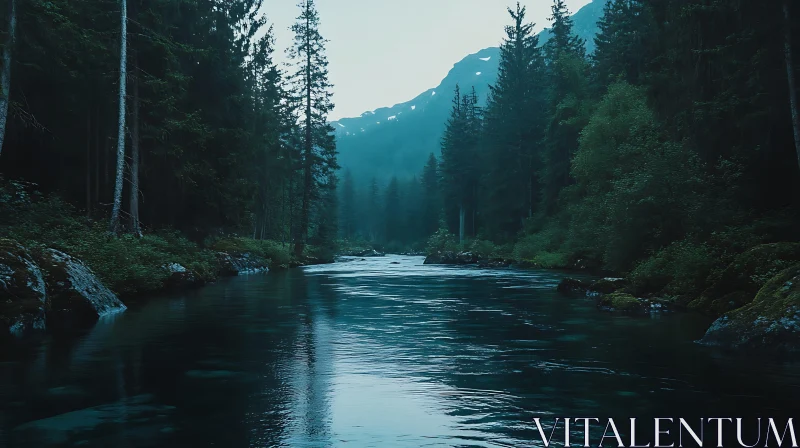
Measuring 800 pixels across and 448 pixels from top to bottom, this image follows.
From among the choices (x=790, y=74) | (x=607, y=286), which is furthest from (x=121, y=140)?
(x=790, y=74)

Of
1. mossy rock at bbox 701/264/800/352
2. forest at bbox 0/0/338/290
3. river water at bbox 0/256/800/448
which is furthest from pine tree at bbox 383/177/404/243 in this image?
mossy rock at bbox 701/264/800/352

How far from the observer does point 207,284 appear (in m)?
26.3

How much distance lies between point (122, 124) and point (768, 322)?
22.5m

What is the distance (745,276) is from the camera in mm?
14891

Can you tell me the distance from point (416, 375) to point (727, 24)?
17.5 meters

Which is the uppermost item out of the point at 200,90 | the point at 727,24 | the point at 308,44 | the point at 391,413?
the point at 308,44

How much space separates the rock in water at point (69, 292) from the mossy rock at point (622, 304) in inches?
520

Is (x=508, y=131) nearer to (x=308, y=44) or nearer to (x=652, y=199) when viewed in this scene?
(x=308, y=44)

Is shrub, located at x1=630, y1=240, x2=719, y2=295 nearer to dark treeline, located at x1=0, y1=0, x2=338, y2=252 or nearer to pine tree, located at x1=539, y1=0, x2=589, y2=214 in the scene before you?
dark treeline, located at x1=0, y1=0, x2=338, y2=252

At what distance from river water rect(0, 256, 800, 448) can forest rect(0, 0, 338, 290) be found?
804 cm

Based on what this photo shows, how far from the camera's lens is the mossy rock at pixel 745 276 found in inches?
556

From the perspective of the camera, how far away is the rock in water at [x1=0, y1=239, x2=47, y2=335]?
469 inches

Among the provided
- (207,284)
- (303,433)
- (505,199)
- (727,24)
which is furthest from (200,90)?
(505,199)

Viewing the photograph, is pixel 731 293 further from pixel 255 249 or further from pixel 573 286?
pixel 255 249
